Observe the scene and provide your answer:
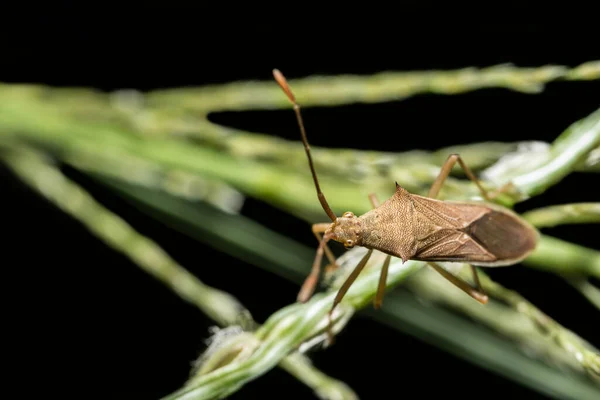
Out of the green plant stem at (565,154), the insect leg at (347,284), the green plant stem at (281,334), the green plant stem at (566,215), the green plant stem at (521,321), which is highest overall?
the green plant stem at (565,154)

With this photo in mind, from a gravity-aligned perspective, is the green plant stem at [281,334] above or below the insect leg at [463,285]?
below

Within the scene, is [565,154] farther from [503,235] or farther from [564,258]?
[503,235]

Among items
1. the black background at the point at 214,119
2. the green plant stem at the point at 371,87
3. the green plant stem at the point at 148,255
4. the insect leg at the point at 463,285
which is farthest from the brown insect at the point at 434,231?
the black background at the point at 214,119

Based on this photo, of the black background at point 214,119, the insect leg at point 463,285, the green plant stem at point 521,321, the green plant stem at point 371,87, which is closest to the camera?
the green plant stem at point 521,321

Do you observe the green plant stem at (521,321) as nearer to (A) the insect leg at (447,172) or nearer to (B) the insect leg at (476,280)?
(B) the insect leg at (476,280)

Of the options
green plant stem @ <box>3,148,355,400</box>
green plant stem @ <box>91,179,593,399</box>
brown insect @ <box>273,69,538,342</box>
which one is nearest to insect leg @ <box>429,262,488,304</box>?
brown insect @ <box>273,69,538,342</box>

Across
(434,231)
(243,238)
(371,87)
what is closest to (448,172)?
(434,231)
